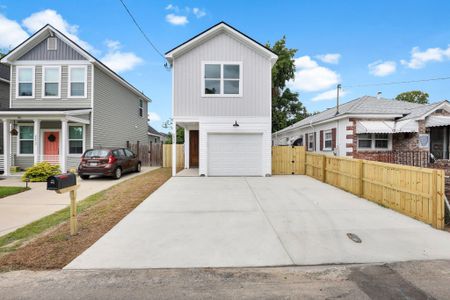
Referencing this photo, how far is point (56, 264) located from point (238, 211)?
160 inches

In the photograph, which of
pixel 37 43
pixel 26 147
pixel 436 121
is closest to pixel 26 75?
pixel 37 43

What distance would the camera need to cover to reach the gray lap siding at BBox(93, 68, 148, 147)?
53.7 feet

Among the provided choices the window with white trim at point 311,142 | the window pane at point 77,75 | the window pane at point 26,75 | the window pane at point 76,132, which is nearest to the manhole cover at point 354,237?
the window with white trim at point 311,142

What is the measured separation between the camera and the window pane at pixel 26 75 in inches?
619

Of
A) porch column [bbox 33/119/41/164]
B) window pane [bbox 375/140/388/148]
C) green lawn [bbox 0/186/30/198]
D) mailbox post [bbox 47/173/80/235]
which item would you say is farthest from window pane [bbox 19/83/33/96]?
window pane [bbox 375/140/388/148]

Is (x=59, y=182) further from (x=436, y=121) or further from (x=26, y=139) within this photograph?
(x=436, y=121)

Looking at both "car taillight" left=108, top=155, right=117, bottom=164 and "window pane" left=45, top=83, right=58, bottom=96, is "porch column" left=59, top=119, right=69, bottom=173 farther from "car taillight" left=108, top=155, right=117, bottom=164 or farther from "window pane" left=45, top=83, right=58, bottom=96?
"window pane" left=45, top=83, right=58, bottom=96

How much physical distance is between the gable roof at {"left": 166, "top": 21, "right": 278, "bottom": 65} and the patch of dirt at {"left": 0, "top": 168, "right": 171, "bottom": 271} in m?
8.06

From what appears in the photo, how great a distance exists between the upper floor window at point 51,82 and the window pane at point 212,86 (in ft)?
30.4

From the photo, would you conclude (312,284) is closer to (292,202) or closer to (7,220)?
(292,202)

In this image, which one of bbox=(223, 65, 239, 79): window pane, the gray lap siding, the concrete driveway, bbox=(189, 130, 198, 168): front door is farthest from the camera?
bbox=(189, 130, 198, 168): front door

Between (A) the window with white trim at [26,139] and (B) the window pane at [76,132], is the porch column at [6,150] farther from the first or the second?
(B) the window pane at [76,132]

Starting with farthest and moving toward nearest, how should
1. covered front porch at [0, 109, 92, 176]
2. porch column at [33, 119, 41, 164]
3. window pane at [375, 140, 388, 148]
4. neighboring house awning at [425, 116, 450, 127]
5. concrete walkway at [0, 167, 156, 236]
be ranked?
covered front porch at [0, 109, 92, 176], window pane at [375, 140, 388, 148], porch column at [33, 119, 41, 164], neighboring house awning at [425, 116, 450, 127], concrete walkway at [0, 167, 156, 236]

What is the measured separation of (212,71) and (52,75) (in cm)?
996
